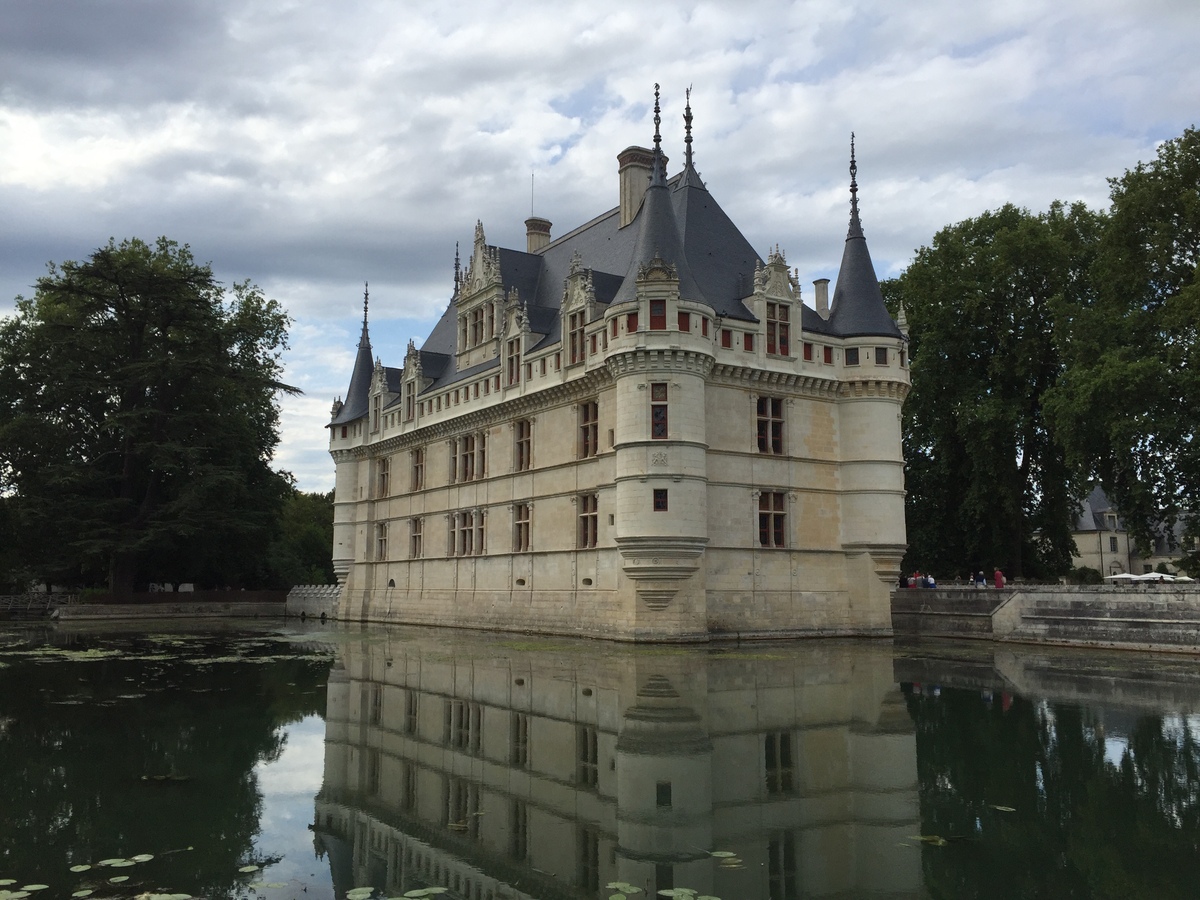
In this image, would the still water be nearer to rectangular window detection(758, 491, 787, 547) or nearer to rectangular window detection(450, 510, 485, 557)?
rectangular window detection(758, 491, 787, 547)

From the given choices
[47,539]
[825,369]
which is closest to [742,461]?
[825,369]

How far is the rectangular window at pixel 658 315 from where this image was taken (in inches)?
1024

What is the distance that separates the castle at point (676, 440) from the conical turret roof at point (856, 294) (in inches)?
2.4

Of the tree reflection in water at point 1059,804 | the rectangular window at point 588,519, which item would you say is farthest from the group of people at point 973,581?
the tree reflection in water at point 1059,804

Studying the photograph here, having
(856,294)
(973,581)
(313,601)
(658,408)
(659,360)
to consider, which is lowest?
(313,601)

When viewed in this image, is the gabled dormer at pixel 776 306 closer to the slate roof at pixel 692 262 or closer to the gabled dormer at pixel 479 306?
the slate roof at pixel 692 262

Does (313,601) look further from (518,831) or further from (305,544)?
(518,831)

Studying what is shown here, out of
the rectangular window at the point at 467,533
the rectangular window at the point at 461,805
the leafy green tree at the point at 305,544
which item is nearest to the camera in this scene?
the rectangular window at the point at 461,805

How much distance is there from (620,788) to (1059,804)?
138 inches

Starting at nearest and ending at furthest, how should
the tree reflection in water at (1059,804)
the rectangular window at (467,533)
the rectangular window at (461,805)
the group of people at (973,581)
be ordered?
1. the tree reflection in water at (1059,804)
2. the rectangular window at (461,805)
3. the group of people at (973,581)
4. the rectangular window at (467,533)

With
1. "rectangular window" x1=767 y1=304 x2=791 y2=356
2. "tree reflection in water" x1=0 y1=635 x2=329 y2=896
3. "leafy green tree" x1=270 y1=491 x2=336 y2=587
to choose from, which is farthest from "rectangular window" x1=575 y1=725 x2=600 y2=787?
"leafy green tree" x1=270 y1=491 x2=336 y2=587

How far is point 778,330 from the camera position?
28.5m

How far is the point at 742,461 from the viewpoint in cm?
2761

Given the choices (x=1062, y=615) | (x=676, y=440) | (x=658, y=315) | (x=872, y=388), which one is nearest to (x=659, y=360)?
(x=658, y=315)
